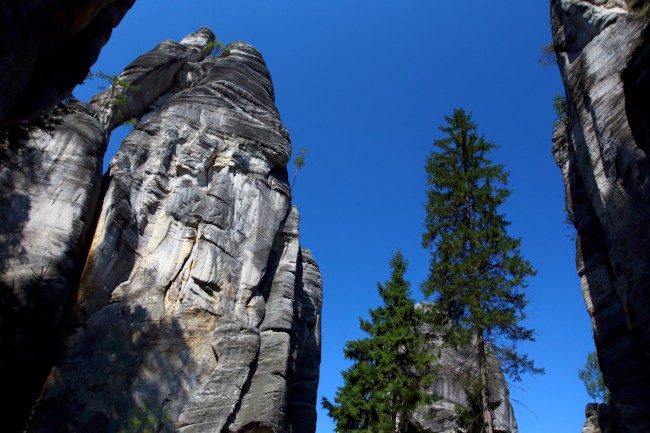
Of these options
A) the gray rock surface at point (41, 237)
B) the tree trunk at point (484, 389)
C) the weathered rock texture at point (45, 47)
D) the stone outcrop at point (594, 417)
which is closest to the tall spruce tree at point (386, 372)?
the tree trunk at point (484, 389)

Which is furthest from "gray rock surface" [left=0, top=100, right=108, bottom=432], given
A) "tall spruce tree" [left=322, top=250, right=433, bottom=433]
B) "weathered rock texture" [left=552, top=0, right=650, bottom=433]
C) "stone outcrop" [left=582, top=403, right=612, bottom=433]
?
"stone outcrop" [left=582, top=403, right=612, bottom=433]

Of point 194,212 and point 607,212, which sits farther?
point 194,212

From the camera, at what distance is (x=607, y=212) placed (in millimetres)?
13867

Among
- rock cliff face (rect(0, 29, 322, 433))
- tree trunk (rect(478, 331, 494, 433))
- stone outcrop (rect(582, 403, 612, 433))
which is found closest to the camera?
tree trunk (rect(478, 331, 494, 433))

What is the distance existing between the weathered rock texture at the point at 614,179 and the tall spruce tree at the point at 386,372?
6755mm

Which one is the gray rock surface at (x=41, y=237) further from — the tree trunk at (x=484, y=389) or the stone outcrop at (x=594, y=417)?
the stone outcrop at (x=594, y=417)

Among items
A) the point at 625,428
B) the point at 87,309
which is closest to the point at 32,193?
the point at 87,309

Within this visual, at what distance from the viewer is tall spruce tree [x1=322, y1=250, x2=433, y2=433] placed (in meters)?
18.7

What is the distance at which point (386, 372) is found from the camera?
20.1 meters

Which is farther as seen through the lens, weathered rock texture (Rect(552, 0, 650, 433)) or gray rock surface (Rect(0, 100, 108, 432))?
gray rock surface (Rect(0, 100, 108, 432))

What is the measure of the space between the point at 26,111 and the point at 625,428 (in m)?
16.2

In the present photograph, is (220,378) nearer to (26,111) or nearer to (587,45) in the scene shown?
(26,111)

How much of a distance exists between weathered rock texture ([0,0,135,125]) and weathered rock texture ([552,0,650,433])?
10.2 m

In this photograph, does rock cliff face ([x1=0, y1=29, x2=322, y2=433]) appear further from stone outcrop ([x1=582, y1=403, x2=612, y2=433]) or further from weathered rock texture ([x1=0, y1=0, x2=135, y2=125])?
stone outcrop ([x1=582, y1=403, x2=612, y2=433])
